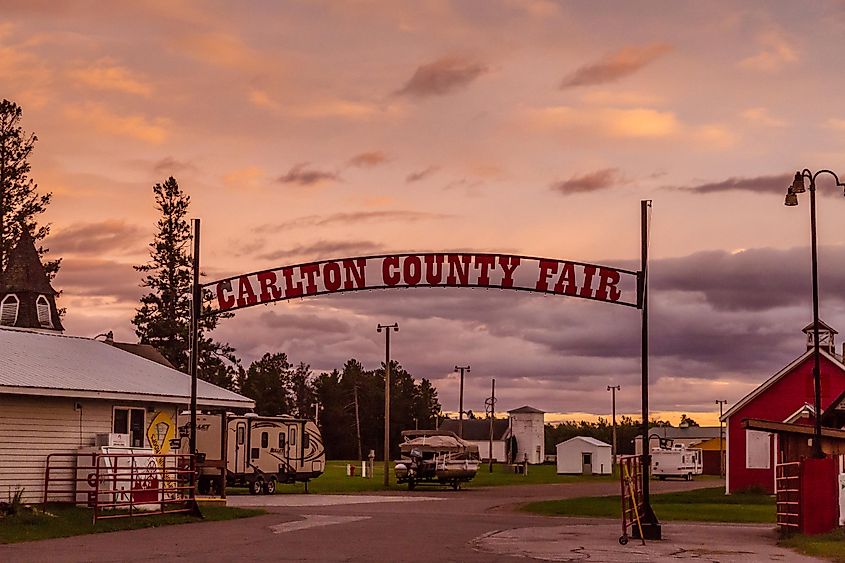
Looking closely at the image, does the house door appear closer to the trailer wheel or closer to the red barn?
the red barn

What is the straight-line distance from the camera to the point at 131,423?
114ft

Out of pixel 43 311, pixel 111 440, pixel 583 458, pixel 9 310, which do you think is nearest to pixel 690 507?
pixel 111 440

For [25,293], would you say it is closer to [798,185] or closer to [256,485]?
[256,485]

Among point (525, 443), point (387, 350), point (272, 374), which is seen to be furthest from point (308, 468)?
point (272, 374)

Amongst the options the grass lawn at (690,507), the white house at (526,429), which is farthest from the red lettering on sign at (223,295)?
the white house at (526,429)

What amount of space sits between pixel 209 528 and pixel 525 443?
349 feet

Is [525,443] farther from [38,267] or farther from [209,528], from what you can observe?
[209,528]

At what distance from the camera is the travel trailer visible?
4750 cm

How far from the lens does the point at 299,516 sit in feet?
111

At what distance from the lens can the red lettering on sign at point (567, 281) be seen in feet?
96.8

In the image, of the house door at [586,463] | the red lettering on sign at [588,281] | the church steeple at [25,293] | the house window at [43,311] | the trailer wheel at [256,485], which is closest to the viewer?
the red lettering on sign at [588,281]

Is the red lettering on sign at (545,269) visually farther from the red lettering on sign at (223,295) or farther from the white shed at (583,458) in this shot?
the white shed at (583,458)

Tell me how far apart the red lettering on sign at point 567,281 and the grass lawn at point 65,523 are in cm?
1054

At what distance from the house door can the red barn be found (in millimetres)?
48545
